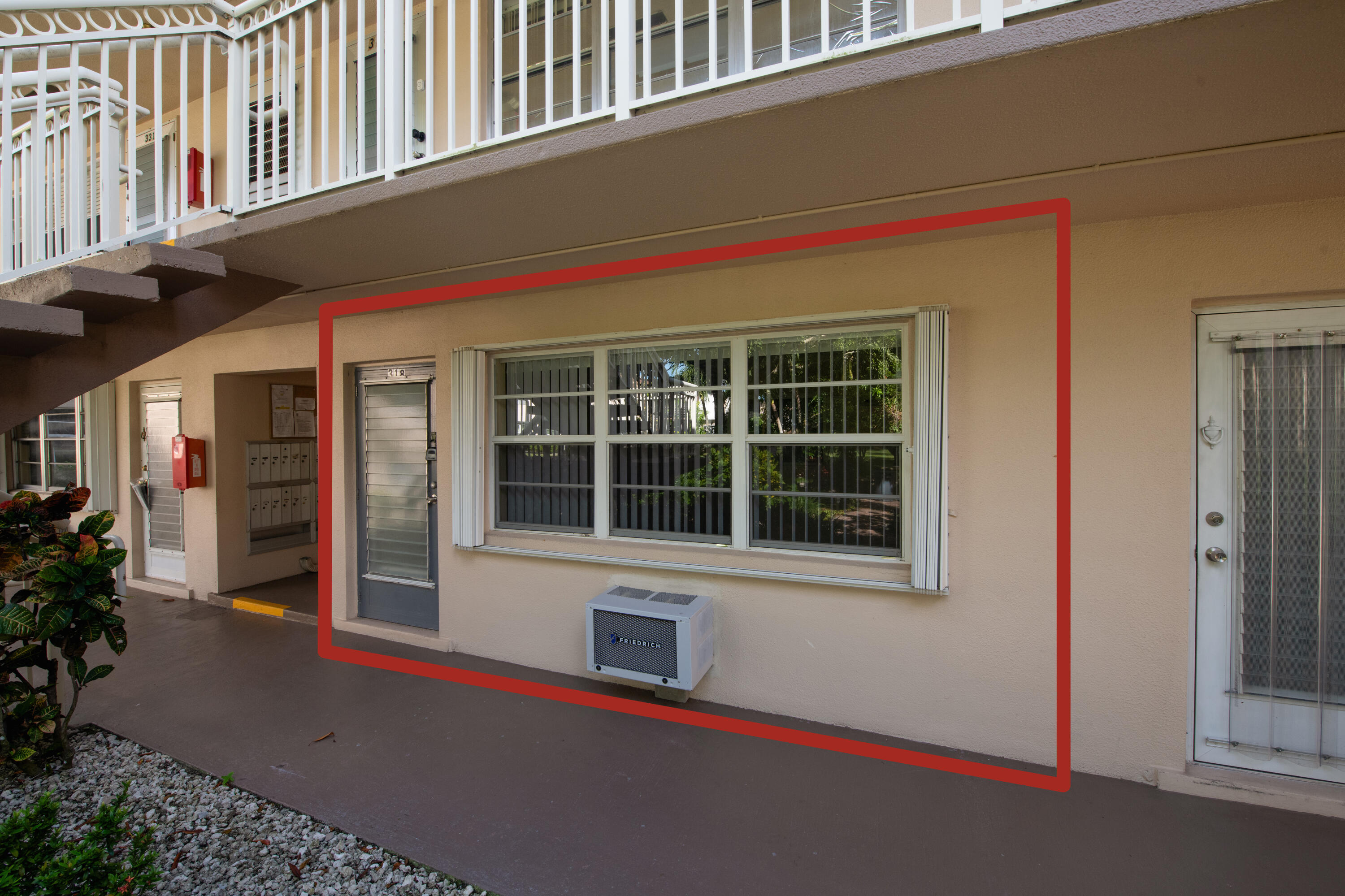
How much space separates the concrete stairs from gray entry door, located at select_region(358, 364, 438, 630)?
146 cm

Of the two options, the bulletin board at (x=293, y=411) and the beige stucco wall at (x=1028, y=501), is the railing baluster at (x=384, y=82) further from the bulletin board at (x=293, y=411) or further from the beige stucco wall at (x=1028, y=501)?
the bulletin board at (x=293, y=411)

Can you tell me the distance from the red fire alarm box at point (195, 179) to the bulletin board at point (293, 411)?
1.78 m

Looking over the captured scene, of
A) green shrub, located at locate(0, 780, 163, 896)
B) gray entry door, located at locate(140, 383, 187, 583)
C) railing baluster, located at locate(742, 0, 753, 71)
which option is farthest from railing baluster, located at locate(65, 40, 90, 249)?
gray entry door, located at locate(140, 383, 187, 583)

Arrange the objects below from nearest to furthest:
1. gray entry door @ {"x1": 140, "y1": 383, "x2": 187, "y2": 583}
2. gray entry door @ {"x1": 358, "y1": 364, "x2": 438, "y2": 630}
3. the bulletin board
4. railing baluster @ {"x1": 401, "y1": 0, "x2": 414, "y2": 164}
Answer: railing baluster @ {"x1": 401, "y1": 0, "x2": 414, "y2": 164} < gray entry door @ {"x1": 358, "y1": 364, "x2": 438, "y2": 630} < gray entry door @ {"x1": 140, "y1": 383, "x2": 187, "y2": 583} < the bulletin board

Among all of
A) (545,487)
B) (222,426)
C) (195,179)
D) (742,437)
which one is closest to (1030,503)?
(742,437)

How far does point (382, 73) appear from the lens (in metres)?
2.59

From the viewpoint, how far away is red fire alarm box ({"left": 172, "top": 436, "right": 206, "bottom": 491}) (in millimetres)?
5289

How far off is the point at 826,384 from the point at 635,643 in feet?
5.99

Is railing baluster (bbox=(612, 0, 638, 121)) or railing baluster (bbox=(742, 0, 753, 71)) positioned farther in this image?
railing baluster (bbox=(612, 0, 638, 121))

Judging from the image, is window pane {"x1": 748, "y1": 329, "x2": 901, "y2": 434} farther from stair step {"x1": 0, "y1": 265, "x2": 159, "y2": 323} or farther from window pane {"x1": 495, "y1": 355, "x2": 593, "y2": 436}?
stair step {"x1": 0, "y1": 265, "x2": 159, "y2": 323}

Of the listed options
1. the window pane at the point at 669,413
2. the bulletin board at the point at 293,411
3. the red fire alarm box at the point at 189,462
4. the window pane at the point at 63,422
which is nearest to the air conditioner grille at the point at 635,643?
the window pane at the point at 669,413

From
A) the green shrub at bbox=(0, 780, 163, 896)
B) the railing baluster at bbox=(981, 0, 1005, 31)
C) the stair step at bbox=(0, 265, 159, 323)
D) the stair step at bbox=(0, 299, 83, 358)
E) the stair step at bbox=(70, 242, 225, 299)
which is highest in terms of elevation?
the railing baluster at bbox=(981, 0, 1005, 31)

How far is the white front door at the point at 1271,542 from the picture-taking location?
2496 mm

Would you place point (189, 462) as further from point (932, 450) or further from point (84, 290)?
point (932, 450)
